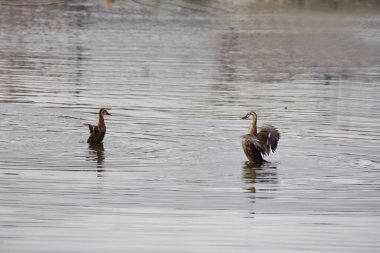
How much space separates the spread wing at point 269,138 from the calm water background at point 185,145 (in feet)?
0.89

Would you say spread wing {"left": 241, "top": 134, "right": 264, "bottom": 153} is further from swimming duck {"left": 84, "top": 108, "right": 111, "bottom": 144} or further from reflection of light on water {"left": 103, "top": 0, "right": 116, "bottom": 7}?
reflection of light on water {"left": 103, "top": 0, "right": 116, "bottom": 7}

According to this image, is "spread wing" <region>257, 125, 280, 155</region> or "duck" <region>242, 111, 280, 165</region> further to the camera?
"spread wing" <region>257, 125, 280, 155</region>

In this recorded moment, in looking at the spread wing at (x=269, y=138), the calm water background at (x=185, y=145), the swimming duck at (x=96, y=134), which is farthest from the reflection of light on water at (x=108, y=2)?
the spread wing at (x=269, y=138)

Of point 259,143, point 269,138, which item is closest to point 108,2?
point 269,138

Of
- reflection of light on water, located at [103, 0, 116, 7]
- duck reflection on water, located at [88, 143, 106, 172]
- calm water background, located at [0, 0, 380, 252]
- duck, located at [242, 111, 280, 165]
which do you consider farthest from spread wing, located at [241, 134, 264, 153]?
reflection of light on water, located at [103, 0, 116, 7]

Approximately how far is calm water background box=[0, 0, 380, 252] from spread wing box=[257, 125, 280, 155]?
271 mm

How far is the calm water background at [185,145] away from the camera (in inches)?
478

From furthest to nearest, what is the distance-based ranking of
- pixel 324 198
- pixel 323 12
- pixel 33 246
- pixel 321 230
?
pixel 323 12 → pixel 324 198 → pixel 321 230 → pixel 33 246

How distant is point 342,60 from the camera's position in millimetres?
32094

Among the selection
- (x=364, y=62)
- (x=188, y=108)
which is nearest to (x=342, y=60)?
(x=364, y=62)

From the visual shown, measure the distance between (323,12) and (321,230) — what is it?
127ft

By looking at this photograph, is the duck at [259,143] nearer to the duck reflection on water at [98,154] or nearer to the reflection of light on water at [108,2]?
the duck reflection on water at [98,154]

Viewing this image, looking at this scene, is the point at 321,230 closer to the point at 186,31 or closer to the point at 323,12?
the point at 186,31

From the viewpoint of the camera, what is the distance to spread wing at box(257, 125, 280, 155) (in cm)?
1651
